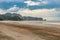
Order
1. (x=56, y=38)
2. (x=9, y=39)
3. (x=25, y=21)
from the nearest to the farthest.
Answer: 1. (x=9, y=39)
2. (x=56, y=38)
3. (x=25, y=21)

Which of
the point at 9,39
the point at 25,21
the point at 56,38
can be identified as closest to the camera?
the point at 9,39

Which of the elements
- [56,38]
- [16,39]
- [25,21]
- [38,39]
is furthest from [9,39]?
[25,21]

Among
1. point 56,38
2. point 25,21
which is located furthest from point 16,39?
point 25,21

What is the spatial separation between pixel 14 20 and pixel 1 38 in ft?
93.0

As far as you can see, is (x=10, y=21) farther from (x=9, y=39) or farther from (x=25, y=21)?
(x=9, y=39)

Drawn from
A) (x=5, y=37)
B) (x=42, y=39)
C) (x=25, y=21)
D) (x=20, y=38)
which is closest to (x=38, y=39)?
(x=42, y=39)

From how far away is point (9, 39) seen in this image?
2536 cm

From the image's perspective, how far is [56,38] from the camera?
89.5ft

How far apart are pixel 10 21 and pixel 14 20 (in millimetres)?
1279

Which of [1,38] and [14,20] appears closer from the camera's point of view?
[1,38]

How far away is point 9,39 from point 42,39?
477 centimetres

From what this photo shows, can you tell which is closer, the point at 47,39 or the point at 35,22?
the point at 47,39

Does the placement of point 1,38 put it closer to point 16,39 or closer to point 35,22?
point 16,39

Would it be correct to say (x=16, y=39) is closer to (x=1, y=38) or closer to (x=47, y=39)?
(x=1, y=38)
